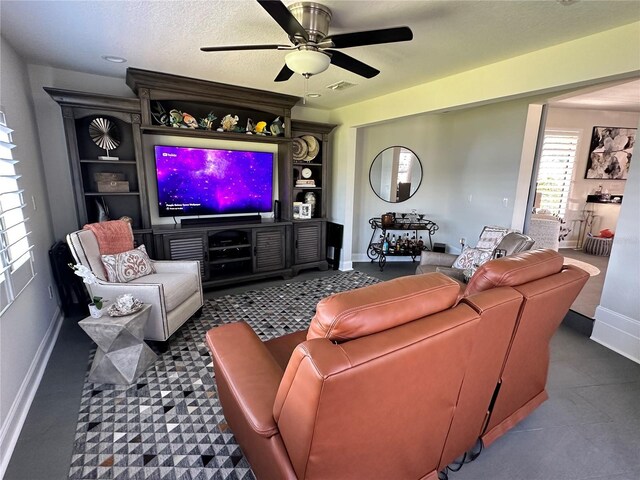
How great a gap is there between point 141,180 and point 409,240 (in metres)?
3.85

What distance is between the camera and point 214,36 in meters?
2.19

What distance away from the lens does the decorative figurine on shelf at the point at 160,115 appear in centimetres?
330

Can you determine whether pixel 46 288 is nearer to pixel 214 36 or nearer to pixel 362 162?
pixel 214 36

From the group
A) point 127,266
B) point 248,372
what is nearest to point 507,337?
point 248,372

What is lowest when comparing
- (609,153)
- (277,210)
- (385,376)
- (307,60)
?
(385,376)

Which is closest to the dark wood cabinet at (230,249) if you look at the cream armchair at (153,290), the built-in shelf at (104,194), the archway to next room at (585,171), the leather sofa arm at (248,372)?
the built-in shelf at (104,194)

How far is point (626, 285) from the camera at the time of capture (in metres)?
2.53

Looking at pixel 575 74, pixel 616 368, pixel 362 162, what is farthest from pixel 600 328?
pixel 362 162

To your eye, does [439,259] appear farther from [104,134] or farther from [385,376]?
[104,134]

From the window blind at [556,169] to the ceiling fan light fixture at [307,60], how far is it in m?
5.24

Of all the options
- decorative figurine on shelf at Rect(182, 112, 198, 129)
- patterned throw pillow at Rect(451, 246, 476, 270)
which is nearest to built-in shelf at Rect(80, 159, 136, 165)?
decorative figurine on shelf at Rect(182, 112, 198, 129)

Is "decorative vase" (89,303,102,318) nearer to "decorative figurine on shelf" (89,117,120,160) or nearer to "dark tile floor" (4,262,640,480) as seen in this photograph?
"dark tile floor" (4,262,640,480)

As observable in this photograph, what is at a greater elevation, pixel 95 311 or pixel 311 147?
pixel 311 147

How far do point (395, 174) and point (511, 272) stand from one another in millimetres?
3916
